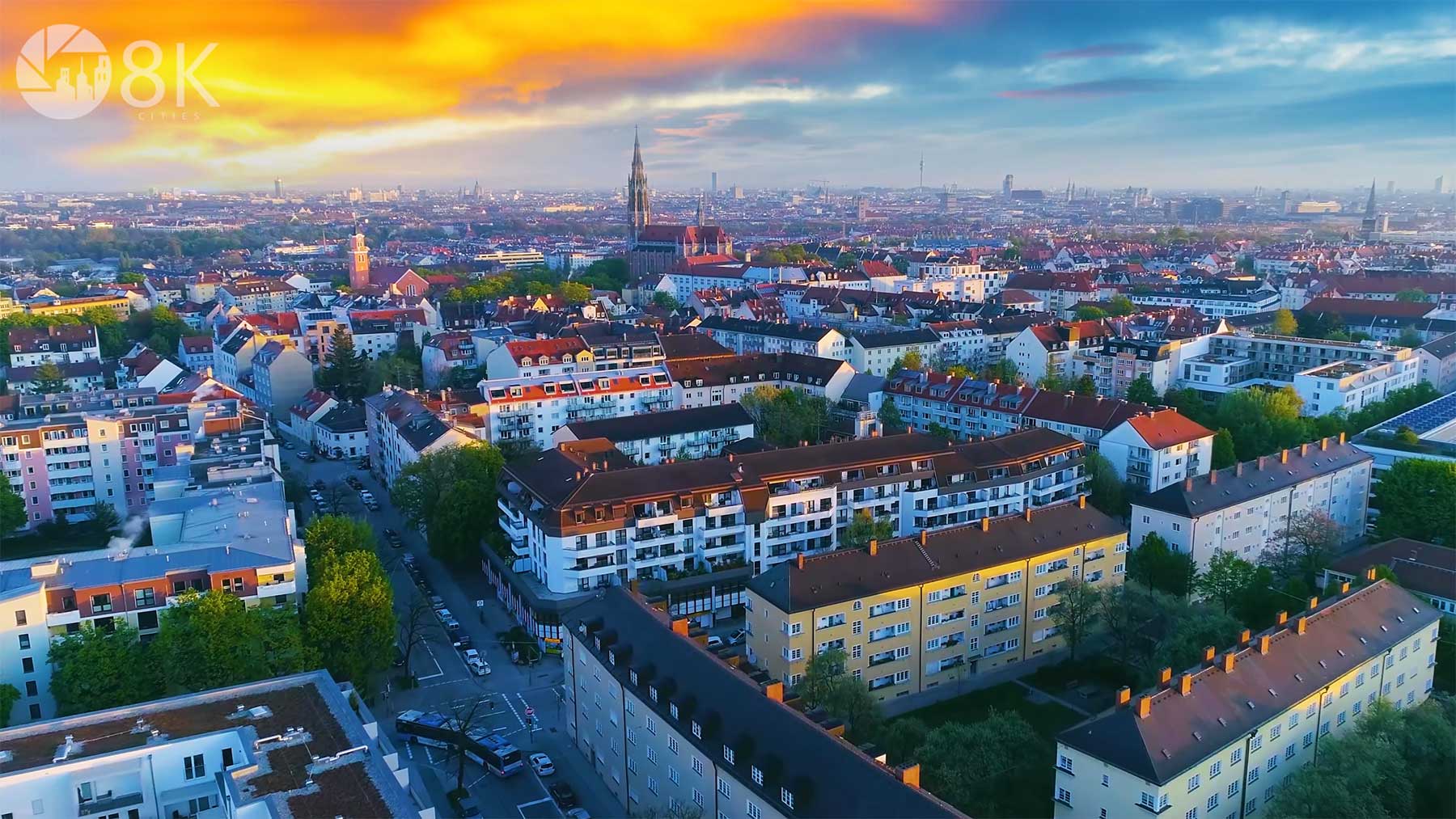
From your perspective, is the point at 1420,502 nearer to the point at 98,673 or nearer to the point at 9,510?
the point at 98,673

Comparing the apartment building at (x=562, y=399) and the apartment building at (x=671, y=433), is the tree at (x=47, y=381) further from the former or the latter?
the apartment building at (x=671, y=433)

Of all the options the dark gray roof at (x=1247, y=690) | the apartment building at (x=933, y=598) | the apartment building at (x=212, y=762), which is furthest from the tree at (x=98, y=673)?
the dark gray roof at (x=1247, y=690)

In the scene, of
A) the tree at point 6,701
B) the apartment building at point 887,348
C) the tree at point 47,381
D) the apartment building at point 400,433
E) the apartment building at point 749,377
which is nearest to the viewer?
the tree at point 6,701

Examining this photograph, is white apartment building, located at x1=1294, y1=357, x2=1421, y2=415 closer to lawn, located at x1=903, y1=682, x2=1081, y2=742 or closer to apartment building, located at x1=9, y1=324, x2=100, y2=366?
lawn, located at x1=903, y1=682, x2=1081, y2=742

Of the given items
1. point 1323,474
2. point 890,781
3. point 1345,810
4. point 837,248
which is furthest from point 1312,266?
point 890,781

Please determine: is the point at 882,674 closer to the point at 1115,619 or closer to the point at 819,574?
the point at 819,574

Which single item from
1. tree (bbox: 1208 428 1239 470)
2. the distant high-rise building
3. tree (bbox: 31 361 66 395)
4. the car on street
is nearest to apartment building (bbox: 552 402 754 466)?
the car on street
